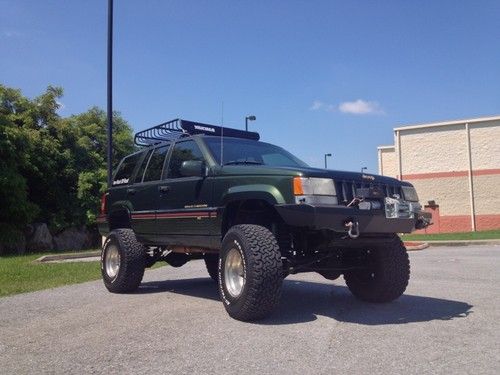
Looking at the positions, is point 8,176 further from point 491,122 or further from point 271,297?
point 491,122

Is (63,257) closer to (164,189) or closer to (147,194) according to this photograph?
(147,194)

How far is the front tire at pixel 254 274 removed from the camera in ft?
17.0

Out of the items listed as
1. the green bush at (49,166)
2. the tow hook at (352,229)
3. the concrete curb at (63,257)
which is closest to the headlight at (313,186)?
the tow hook at (352,229)

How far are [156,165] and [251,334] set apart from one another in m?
3.42

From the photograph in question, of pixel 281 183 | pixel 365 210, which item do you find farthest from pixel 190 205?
pixel 365 210

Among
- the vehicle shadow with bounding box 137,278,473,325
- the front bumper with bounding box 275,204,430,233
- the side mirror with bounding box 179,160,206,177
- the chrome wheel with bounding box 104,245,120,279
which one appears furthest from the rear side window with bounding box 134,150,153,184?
the front bumper with bounding box 275,204,430,233

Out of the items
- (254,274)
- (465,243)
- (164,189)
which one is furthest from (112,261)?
(465,243)

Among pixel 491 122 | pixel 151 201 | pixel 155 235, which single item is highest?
pixel 491 122

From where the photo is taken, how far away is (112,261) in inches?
317

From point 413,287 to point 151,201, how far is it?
4.02 metres

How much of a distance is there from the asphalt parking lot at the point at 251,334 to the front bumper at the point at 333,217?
94 cm

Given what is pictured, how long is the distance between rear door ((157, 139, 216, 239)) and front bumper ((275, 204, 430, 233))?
4.22 feet

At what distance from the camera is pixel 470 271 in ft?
33.0

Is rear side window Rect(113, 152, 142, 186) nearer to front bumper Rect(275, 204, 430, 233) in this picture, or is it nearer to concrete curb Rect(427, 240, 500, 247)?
front bumper Rect(275, 204, 430, 233)
